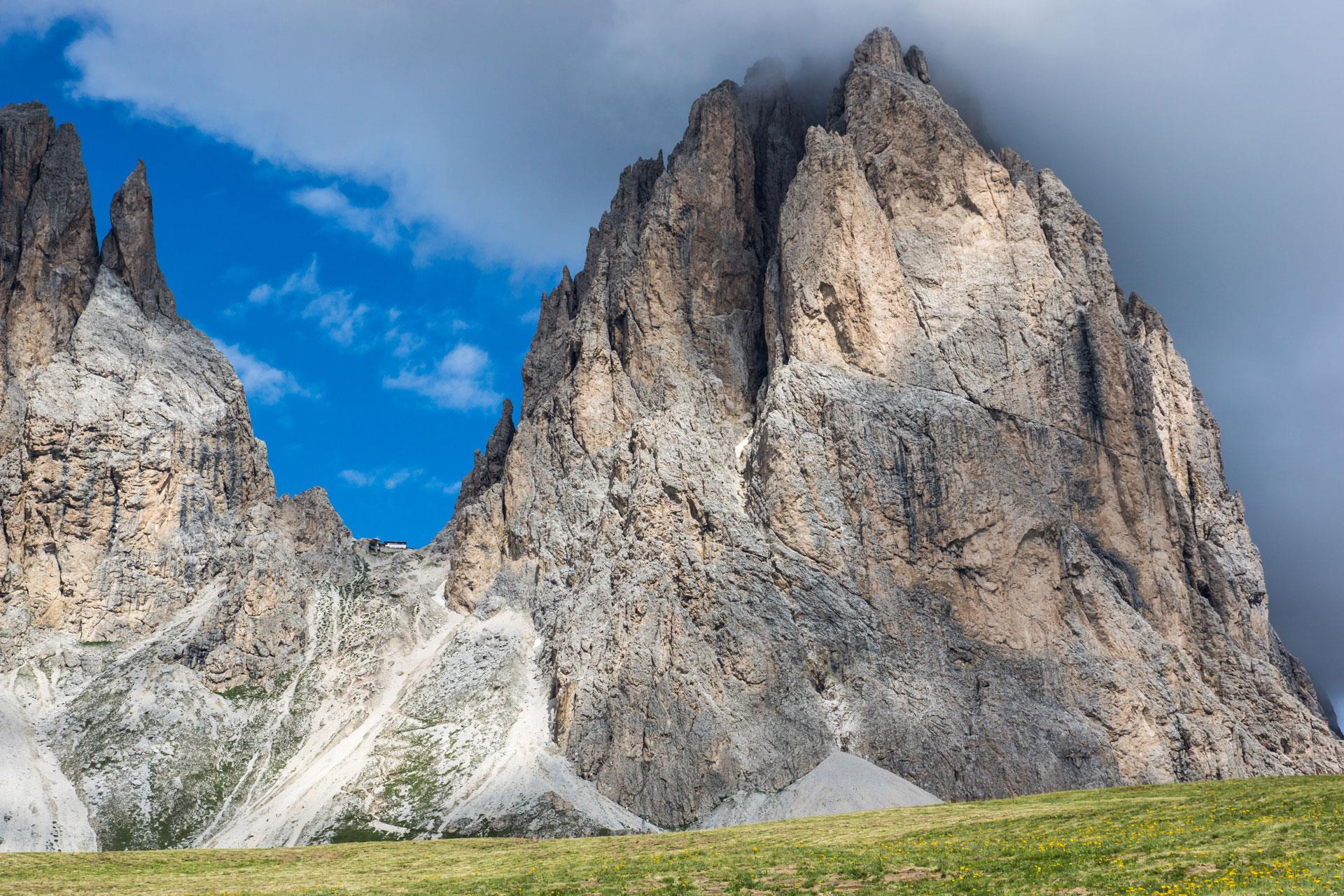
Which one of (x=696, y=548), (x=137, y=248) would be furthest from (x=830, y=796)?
(x=137, y=248)

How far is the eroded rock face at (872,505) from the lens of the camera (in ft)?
378

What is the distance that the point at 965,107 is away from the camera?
550ft

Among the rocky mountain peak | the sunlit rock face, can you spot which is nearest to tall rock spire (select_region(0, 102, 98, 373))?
the sunlit rock face

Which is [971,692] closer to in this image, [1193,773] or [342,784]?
[1193,773]

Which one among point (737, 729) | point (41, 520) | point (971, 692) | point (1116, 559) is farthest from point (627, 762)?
point (41, 520)

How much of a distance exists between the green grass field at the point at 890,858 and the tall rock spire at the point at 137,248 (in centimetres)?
11644

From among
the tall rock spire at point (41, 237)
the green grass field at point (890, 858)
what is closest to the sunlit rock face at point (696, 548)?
the tall rock spire at point (41, 237)

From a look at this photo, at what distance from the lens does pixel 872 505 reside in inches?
5049

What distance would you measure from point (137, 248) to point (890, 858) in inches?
6152

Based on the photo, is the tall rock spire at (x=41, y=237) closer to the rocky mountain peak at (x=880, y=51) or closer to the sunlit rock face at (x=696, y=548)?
the sunlit rock face at (x=696, y=548)

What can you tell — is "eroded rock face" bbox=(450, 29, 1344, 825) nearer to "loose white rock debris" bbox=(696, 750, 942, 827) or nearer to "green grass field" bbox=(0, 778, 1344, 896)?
"loose white rock debris" bbox=(696, 750, 942, 827)

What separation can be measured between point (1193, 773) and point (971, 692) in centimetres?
2063

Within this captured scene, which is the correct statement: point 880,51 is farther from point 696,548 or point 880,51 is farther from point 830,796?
point 830,796

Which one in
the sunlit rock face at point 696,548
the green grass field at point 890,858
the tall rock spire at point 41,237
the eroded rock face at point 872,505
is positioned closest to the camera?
the green grass field at point 890,858
